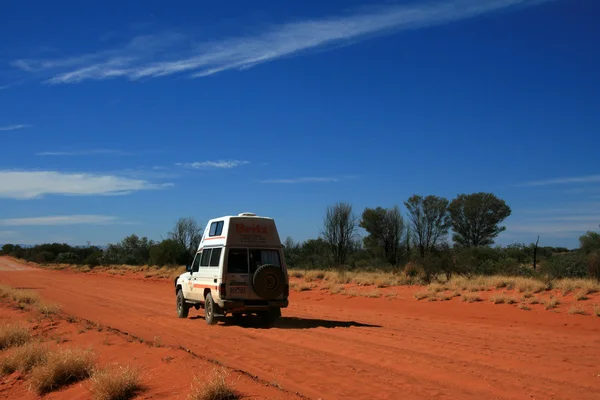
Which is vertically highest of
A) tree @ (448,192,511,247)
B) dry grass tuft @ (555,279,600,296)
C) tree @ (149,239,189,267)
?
tree @ (448,192,511,247)

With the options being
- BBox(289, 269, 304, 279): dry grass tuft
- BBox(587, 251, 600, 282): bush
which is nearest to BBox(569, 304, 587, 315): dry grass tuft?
BBox(587, 251, 600, 282): bush

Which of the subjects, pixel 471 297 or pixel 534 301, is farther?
pixel 471 297

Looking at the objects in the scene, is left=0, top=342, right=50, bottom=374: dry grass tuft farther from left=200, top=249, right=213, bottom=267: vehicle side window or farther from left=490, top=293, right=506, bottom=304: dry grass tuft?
left=490, top=293, right=506, bottom=304: dry grass tuft

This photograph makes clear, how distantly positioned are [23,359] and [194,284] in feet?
22.7

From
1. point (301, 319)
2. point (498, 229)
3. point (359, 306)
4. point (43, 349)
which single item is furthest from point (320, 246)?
point (43, 349)

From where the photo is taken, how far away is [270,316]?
17.0 m

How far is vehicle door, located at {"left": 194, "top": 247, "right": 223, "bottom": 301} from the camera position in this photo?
16.1 m

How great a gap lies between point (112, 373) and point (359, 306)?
57.2ft

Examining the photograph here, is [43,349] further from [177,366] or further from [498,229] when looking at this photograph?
[498,229]

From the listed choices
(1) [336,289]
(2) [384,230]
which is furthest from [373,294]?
(2) [384,230]

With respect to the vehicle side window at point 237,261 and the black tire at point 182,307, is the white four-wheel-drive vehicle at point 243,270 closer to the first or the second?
the vehicle side window at point 237,261

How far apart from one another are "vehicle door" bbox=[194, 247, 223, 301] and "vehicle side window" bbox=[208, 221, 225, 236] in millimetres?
→ 468

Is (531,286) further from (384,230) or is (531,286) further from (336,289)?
(384,230)

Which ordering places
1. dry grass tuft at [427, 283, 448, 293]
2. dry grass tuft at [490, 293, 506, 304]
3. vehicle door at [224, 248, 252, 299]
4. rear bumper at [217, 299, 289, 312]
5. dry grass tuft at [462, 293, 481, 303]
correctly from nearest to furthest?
rear bumper at [217, 299, 289, 312], vehicle door at [224, 248, 252, 299], dry grass tuft at [490, 293, 506, 304], dry grass tuft at [462, 293, 481, 303], dry grass tuft at [427, 283, 448, 293]
